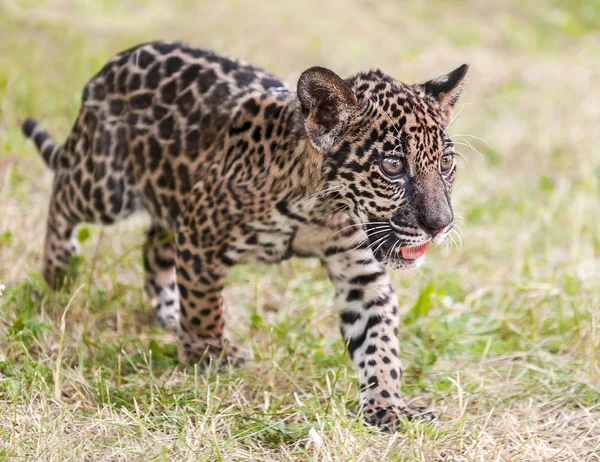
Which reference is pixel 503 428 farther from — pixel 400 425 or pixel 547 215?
pixel 547 215

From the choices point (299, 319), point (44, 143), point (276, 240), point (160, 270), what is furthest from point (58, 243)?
point (276, 240)

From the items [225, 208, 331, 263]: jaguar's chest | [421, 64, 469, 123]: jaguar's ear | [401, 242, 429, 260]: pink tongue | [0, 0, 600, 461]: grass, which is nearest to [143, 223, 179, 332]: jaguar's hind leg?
[0, 0, 600, 461]: grass

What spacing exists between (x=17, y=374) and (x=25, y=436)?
2.11ft

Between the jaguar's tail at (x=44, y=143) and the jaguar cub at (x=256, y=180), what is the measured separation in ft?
0.06

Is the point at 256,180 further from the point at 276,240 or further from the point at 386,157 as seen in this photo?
the point at 386,157

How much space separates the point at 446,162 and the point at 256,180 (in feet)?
3.72

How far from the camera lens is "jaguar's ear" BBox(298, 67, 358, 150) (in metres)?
5.24

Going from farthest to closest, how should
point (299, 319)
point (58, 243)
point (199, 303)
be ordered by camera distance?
point (58, 243)
point (299, 319)
point (199, 303)

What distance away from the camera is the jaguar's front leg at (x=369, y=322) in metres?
5.68

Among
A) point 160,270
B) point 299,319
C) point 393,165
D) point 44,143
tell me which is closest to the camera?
point 393,165

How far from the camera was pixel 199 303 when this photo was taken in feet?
20.3

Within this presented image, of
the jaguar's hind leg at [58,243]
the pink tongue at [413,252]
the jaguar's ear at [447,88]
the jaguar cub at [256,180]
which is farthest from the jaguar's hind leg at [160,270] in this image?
the jaguar's ear at [447,88]

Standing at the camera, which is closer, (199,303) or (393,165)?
(393,165)

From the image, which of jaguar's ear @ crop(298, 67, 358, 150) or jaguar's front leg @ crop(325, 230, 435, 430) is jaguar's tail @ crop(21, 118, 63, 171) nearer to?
jaguar's front leg @ crop(325, 230, 435, 430)
